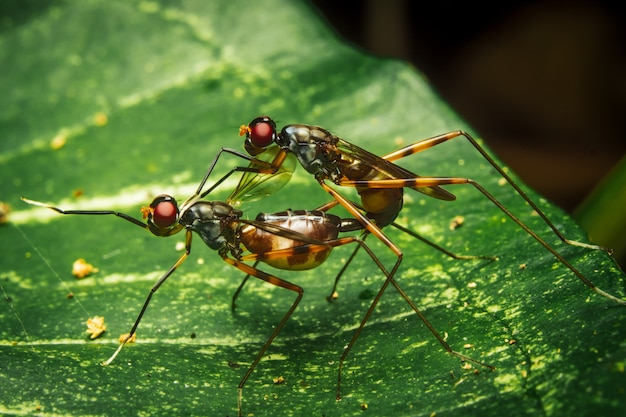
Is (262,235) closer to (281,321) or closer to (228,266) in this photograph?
(281,321)

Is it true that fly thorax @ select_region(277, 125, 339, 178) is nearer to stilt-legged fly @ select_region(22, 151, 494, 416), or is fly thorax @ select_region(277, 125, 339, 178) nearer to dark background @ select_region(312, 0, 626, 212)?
stilt-legged fly @ select_region(22, 151, 494, 416)

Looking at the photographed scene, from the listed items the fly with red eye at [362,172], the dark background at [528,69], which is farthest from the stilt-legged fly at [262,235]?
the dark background at [528,69]

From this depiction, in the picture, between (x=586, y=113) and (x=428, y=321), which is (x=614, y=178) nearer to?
(x=428, y=321)

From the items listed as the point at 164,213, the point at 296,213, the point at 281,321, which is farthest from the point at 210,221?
the point at 281,321

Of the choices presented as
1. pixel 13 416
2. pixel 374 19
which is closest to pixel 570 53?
pixel 374 19

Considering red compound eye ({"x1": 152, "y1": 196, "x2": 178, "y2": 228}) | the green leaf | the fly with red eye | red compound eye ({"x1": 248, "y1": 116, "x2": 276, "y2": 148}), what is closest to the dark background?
the green leaf

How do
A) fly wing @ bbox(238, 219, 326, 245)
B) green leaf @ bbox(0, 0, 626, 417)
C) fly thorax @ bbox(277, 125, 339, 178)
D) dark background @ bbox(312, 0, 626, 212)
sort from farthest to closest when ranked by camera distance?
dark background @ bbox(312, 0, 626, 212), fly thorax @ bbox(277, 125, 339, 178), fly wing @ bbox(238, 219, 326, 245), green leaf @ bbox(0, 0, 626, 417)
